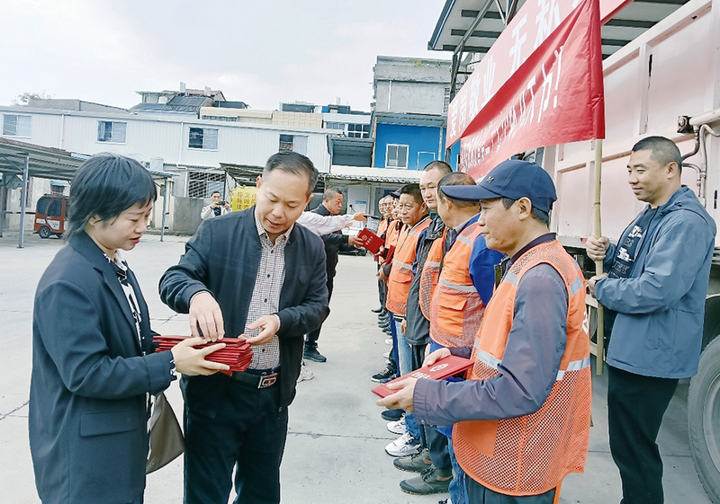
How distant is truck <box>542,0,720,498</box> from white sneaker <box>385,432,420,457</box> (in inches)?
64.3

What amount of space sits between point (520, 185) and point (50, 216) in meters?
19.5

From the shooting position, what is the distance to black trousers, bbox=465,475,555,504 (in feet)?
4.52

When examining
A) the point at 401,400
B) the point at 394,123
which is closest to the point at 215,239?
the point at 401,400

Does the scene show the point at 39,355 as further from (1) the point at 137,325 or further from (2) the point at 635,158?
(2) the point at 635,158

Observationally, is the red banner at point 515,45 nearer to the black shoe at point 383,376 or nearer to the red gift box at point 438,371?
the red gift box at point 438,371

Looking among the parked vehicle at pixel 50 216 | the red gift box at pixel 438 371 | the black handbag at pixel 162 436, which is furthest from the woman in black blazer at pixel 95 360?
the parked vehicle at pixel 50 216

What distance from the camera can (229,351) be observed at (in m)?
1.47

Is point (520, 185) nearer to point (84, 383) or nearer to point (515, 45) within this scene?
point (84, 383)

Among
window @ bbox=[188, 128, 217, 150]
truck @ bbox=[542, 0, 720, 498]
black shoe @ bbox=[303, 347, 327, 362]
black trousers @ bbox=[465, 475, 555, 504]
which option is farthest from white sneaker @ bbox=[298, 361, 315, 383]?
window @ bbox=[188, 128, 217, 150]

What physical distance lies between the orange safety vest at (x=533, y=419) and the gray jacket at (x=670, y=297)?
840 mm

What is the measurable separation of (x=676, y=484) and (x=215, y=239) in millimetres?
3082

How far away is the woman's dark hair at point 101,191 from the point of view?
1354 mm

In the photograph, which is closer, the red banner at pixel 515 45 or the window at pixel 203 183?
the red banner at pixel 515 45

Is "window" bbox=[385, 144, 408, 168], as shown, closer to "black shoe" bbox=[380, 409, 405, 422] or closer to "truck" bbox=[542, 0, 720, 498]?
"truck" bbox=[542, 0, 720, 498]
